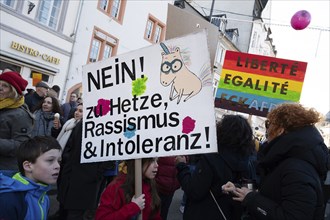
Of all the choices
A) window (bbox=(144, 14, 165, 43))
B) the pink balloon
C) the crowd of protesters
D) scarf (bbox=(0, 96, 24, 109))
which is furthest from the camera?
window (bbox=(144, 14, 165, 43))

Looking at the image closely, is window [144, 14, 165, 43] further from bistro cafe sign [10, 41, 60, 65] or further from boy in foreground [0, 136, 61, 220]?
boy in foreground [0, 136, 61, 220]

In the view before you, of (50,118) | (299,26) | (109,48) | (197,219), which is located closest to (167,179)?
(197,219)

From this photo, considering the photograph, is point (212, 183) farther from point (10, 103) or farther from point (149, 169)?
point (10, 103)

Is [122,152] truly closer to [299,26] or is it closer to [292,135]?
[292,135]

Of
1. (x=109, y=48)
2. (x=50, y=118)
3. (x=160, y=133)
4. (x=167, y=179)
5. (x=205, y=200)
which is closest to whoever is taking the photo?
(x=160, y=133)

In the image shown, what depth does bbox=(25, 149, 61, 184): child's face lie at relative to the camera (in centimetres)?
203

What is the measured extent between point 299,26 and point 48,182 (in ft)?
21.7

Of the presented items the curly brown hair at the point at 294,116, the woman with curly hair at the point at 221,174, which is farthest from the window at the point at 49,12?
the curly brown hair at the point at 294,116

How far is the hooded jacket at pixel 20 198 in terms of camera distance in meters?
1.76

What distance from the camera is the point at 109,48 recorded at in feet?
52.3

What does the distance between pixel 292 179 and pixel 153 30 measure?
56.4 feet

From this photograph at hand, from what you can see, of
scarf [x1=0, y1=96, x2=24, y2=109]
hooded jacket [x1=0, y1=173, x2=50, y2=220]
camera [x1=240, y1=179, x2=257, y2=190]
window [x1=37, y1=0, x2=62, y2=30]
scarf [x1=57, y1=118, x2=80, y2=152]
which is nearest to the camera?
hooded jacket [x1=0, y1=173, x2=50, y2=220]

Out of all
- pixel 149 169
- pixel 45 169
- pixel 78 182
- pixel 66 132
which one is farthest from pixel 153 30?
pixel 45 169

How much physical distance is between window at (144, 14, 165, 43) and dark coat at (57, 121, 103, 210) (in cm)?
1481
